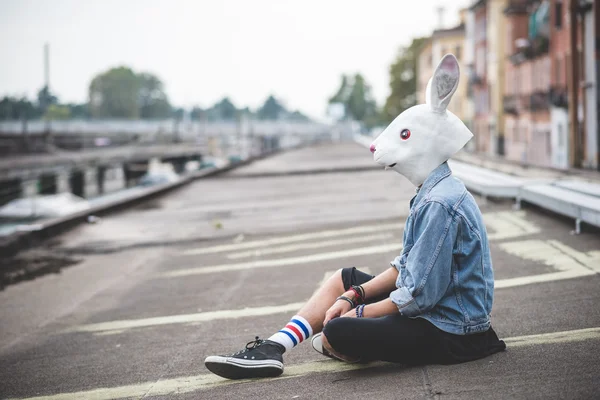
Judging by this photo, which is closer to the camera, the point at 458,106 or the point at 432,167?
the point at 432,167

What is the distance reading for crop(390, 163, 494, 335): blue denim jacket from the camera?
4367 millimetres

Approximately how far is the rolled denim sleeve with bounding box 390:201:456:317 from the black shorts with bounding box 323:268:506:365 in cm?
14

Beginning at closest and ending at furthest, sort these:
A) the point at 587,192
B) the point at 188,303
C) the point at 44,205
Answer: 1. the point at 188,303
2. the point at 587,192
3. the point at 44,205

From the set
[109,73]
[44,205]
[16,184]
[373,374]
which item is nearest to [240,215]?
[373,374]

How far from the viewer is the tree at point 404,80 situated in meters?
106

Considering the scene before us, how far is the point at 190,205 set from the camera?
63.2ft

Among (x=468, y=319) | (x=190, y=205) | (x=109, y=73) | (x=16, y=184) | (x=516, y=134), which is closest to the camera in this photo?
(x=468, y=319)

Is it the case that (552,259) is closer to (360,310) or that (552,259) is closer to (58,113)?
(360,310)

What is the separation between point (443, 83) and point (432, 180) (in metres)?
0.54

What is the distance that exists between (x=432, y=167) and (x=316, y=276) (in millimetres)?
4313

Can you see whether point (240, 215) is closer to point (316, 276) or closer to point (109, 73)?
point (316, 276)

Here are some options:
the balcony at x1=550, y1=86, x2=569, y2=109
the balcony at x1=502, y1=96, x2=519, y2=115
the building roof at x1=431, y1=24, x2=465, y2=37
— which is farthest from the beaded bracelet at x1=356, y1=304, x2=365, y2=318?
the building roof at x1=431, y1=24, x2=465, y2=37

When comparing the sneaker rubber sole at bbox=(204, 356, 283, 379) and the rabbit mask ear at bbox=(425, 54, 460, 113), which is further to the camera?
the sneaker rubber sole at bbox=(204, 356, 283, 379)

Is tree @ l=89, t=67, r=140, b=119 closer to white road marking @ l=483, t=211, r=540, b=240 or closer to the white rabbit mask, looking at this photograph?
white road marking @ l=483, t=211, r=540, b=240
